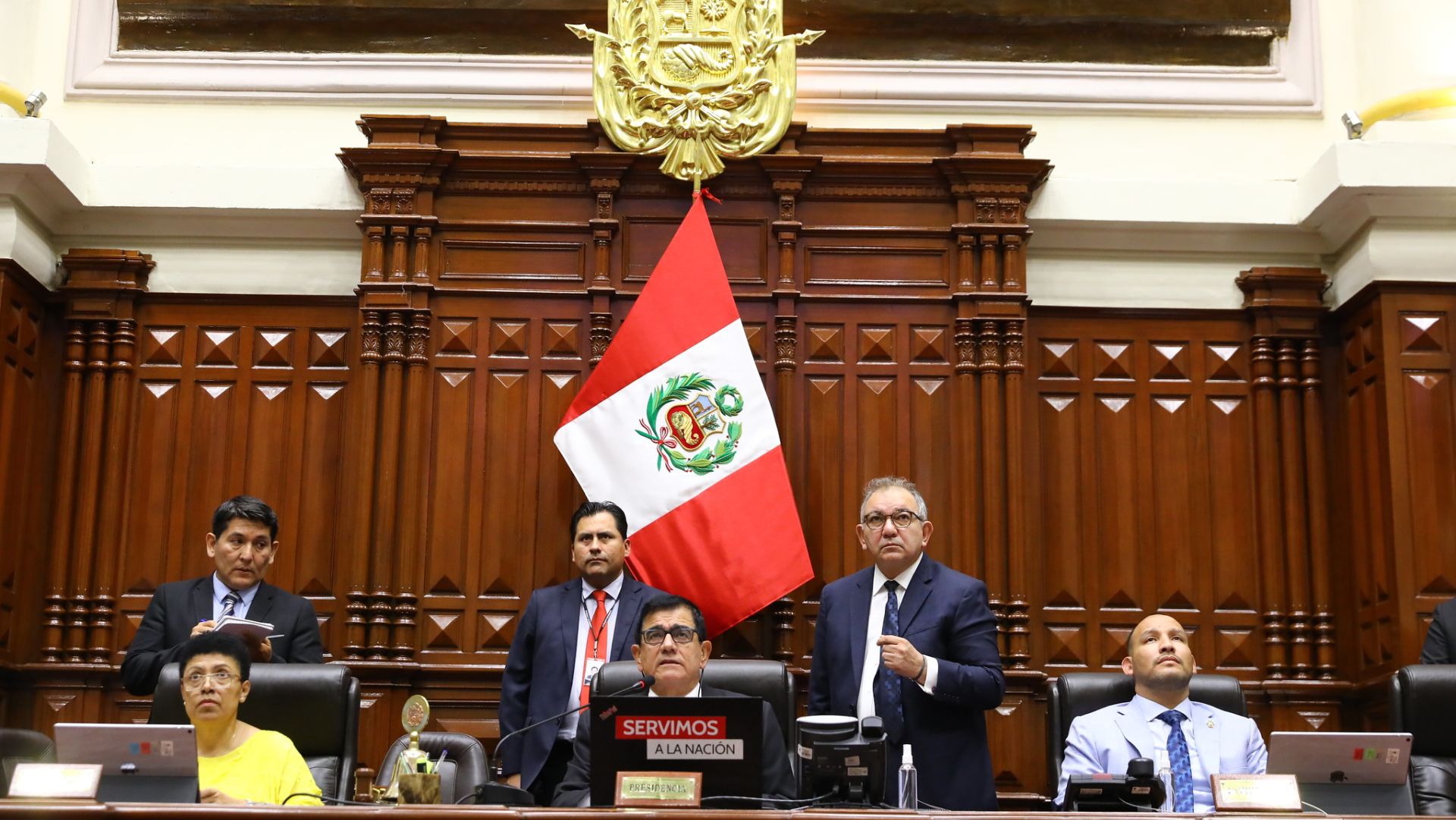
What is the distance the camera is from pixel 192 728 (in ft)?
11.2

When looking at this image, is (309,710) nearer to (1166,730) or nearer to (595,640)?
(595,640)

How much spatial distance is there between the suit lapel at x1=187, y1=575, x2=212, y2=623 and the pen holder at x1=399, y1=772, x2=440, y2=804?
1.96 metres

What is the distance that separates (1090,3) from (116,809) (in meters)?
5.35

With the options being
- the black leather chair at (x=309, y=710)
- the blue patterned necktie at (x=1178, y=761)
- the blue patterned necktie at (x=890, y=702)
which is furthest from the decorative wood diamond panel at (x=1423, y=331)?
the black leather chair at (x=309, y=710)

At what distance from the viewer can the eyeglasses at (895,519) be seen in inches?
192

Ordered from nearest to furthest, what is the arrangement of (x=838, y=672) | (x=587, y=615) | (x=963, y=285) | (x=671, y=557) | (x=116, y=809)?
(x=116, y=809)
(x=838, y=672)
(x=587, y=615)
(x=671, y=557)
(x=963, y=285)

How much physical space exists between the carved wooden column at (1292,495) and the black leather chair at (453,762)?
3.25m

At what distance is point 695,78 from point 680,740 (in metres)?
3.63

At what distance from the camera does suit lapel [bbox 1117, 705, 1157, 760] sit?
456cm

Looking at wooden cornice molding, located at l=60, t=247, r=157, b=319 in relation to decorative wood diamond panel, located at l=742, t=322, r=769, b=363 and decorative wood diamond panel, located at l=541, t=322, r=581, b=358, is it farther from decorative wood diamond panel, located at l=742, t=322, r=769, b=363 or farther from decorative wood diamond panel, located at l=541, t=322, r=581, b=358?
decorative wood diamond panel, located at l=742, t=322, r=769, b=363

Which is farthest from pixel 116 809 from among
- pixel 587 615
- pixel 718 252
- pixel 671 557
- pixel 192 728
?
pixel 718 252

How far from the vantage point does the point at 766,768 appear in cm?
410

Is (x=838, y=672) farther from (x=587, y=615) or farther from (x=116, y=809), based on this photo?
(x=116, y=809)

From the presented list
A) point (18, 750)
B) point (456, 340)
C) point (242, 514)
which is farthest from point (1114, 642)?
point (18, 750)
